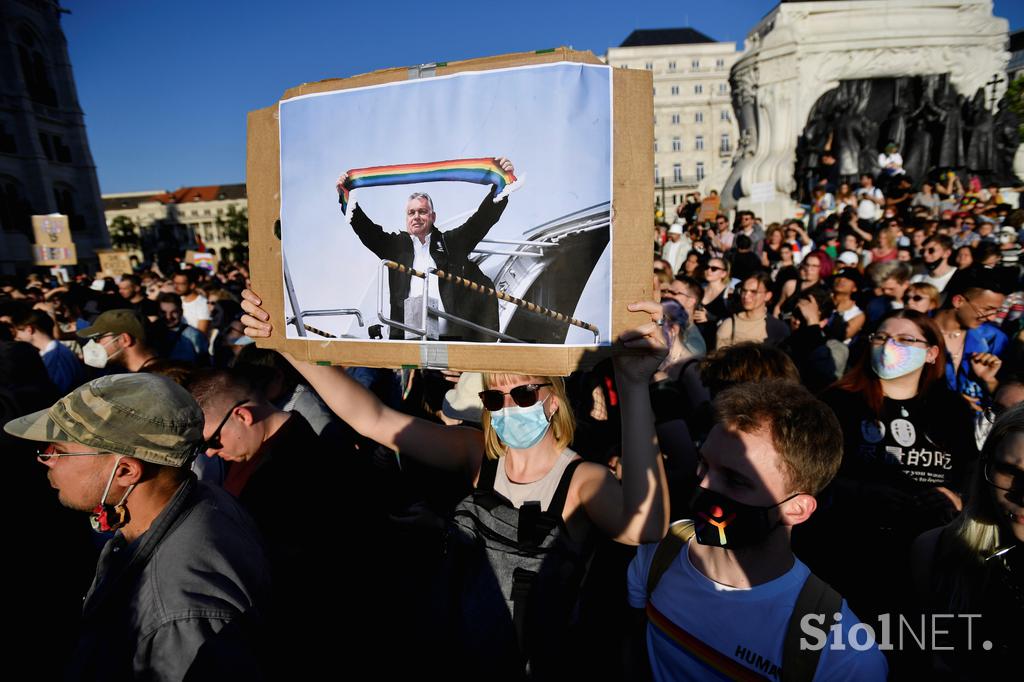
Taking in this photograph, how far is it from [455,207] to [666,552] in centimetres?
138

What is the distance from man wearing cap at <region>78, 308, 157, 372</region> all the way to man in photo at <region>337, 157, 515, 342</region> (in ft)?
12.4

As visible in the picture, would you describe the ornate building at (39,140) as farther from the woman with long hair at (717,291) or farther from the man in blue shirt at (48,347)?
the woman with long hair at (717,291)

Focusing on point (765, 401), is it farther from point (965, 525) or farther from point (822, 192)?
point (822, 192)

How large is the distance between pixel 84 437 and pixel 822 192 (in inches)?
746

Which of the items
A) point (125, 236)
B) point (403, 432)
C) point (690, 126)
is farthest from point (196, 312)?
point (125, 236)

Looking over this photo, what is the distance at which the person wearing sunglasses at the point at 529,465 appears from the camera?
71.3 inches

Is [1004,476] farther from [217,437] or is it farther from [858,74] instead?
[858,74]

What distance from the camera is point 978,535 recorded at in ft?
5.56

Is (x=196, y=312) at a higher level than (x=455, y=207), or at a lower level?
lower

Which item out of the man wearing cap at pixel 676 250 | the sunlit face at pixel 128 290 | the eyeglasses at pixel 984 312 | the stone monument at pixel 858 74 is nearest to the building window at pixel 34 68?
the sunlit face at pixel 128 290

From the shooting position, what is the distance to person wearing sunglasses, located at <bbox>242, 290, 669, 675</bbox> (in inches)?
71.3

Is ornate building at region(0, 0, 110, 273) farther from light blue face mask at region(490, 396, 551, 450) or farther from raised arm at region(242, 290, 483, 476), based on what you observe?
light blue face mask at region(490, 396, 551, 450)

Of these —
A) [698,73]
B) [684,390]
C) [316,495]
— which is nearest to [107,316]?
[316,495]

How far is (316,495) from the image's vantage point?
106 inches
